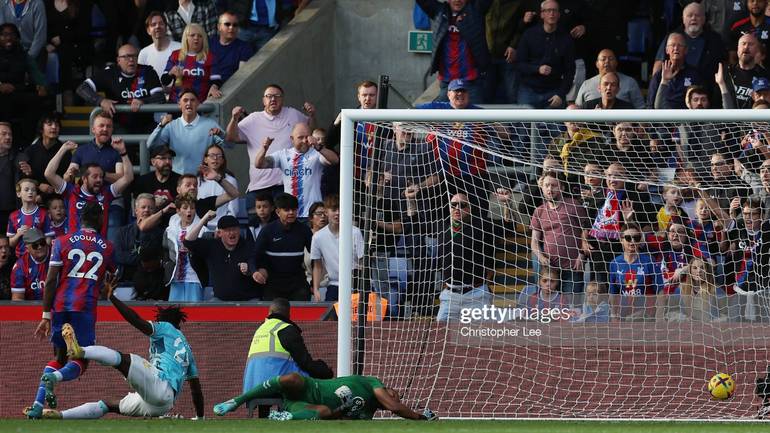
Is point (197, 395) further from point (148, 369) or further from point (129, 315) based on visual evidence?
point (129, 315)

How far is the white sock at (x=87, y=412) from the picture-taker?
11.7m

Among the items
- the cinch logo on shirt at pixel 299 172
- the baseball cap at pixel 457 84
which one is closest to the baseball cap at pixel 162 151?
the cinch logo on shirt at pixel 299 172

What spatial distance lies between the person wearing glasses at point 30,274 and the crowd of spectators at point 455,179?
0.02m

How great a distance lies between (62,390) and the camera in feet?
44.1

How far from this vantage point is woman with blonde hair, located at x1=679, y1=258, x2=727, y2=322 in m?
12.0

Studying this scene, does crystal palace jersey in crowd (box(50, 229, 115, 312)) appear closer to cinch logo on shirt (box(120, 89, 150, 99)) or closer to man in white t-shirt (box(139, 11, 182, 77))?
cinch logo on shirt (box(120, 89, 150, 99))

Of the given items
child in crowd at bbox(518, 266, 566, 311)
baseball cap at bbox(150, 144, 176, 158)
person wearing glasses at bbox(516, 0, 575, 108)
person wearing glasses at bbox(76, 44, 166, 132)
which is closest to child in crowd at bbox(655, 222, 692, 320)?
child in crowd at bbox(518, 266, 566, 311)

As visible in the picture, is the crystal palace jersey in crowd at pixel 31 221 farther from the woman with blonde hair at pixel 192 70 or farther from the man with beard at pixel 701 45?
the man with beard at pixel 701 45

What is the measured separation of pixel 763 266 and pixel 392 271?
3091 millimetres

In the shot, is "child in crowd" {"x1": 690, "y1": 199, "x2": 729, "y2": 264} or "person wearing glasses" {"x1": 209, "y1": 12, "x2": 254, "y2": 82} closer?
"child in crowd" {"x1": 690, "y1": 199, "x2": 729, "y2": 264}

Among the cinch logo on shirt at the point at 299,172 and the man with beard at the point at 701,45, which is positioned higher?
the man with beard at the point at 701,45

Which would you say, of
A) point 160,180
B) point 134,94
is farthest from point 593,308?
point 134,94

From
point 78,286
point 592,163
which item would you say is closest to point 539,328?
point 592,163

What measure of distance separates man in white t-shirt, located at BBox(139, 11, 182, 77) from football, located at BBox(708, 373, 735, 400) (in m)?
7.17
